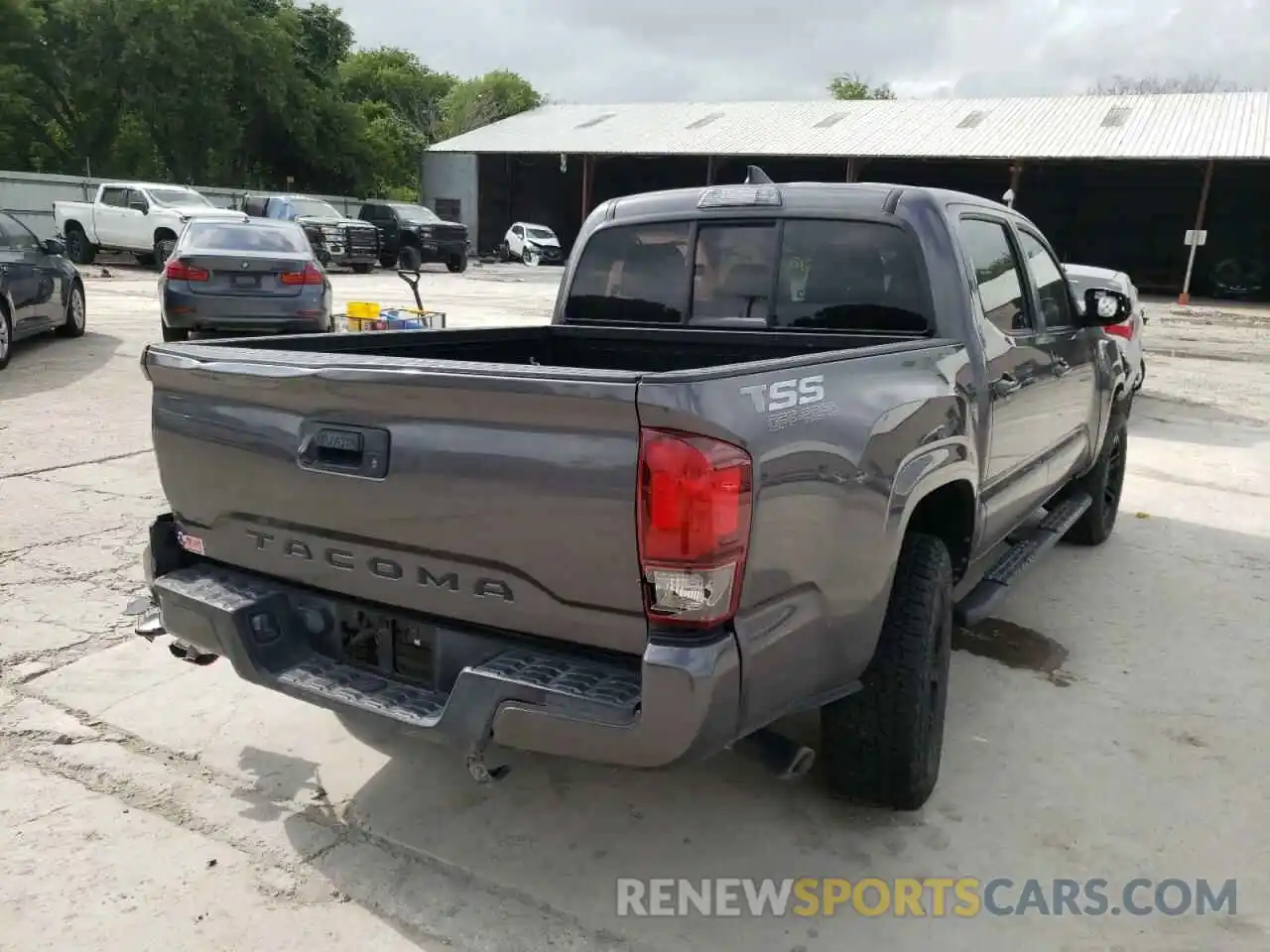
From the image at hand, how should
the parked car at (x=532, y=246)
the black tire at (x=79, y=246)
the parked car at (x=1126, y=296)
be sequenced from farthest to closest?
the parked car at (x=532, y=246), the black tire at (x=79, y=246), the parked car at (x=1126, y=296)

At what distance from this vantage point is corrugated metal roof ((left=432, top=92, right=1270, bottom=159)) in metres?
28.9

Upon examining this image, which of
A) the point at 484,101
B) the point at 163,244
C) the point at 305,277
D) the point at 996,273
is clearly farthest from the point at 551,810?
the point at 484,101

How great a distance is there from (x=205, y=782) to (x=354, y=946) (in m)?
0.99

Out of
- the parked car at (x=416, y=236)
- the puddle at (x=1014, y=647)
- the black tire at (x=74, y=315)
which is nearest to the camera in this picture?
the puddle at (x=1014, y=647)

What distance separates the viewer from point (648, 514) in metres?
2.08

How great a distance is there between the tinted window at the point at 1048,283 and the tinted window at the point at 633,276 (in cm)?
156

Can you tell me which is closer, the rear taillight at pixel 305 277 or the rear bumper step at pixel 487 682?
the rear bumper step at pixel 487 682

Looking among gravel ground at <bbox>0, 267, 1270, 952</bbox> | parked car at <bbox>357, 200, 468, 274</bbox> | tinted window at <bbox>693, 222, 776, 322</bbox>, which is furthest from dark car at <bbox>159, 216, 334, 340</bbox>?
parked car at <bbox>357, 200, 468, 274</bbox>

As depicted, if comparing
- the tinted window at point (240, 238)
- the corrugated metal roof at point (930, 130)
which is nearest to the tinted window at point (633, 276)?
the tinted window at point (240, 238)

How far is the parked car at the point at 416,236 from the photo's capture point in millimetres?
28141

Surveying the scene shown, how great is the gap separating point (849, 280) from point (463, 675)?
2.15 meters

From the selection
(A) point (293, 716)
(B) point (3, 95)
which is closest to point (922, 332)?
(A) point (293, 716)

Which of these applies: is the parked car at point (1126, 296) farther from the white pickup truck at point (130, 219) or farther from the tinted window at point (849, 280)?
the white pickup truck at point (130, 219)

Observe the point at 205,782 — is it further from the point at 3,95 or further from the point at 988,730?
the point at 3,95
